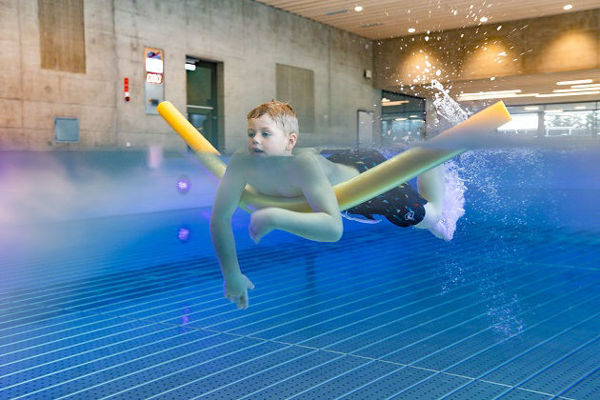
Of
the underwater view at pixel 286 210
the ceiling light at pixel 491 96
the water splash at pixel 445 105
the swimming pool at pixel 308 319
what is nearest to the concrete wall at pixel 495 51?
the underwater view at pixel 286 210

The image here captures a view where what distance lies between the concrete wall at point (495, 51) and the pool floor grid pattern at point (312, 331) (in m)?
10.0

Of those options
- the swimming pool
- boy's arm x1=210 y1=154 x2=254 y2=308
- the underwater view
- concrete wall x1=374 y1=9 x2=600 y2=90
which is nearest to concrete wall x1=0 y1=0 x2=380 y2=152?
the underwater view

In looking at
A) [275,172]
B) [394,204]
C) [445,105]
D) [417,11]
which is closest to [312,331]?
[394,204]

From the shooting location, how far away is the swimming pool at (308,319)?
2.23 meters

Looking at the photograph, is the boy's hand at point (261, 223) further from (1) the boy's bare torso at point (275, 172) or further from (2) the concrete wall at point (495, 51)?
(2) the concrete wall at point (495, 51)

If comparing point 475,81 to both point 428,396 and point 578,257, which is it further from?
point 428,396

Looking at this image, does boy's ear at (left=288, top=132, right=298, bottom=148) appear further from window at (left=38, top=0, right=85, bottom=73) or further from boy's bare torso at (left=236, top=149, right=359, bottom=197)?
window at (left=38, top=0, right=85, bottom=73)

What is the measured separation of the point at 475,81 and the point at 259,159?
1434cm

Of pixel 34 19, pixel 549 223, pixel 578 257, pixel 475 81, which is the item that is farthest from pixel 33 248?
pixel 475 81

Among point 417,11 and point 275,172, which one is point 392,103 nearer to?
point 417,11

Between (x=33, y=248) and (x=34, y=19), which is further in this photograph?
(x=34, y=19)

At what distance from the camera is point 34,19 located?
28.0 ft

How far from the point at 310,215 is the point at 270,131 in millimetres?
305

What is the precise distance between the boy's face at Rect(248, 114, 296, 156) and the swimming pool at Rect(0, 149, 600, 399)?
0.85m
